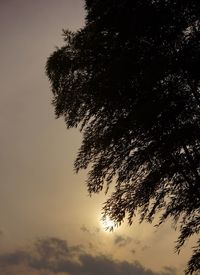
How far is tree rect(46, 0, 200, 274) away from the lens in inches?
413

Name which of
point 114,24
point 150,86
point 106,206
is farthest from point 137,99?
point 106,206

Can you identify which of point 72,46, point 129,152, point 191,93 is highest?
point 72,46

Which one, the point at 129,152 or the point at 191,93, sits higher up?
the point at 191,93

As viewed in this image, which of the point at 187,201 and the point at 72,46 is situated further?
the point at 72,46

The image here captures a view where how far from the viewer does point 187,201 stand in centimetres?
1063

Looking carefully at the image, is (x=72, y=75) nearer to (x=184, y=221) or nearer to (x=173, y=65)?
(x=173, y=65)

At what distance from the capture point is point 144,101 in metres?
10.8

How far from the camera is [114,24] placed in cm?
1146

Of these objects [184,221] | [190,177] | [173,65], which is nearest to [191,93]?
[173,65]

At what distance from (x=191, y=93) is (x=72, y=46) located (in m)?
3.72

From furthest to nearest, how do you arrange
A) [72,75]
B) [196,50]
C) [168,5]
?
1. [72,75]
2. [168,5]
3. [196,50]

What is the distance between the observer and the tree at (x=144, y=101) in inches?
413

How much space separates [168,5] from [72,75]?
123 inches

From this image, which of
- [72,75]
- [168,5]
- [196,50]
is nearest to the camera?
[196,50]
